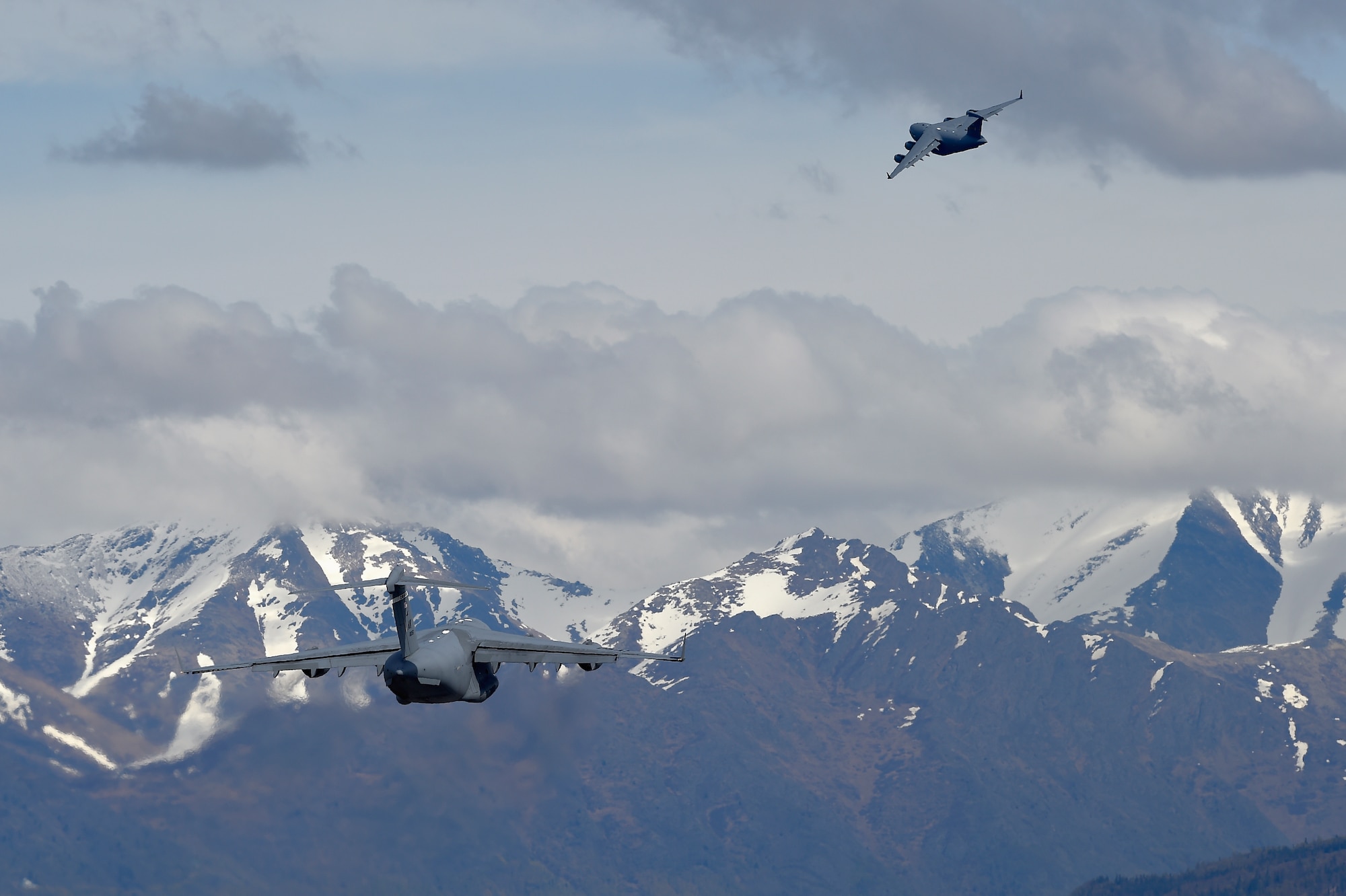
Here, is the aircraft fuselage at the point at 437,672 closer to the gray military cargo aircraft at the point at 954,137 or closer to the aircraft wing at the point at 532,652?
the aircraft wing at the point at 532,652

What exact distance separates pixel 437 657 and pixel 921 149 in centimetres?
7317

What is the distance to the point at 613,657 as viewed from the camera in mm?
157500

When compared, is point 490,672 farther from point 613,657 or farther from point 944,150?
point 944,150

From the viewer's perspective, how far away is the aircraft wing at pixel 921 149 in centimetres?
18875

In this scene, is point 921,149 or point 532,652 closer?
point 532,652

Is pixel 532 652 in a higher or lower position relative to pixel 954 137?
lower

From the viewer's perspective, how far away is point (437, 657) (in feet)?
486

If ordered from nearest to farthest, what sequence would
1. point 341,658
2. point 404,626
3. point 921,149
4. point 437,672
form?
point 437,672 → point 404,626 → point 341,658 → point 921,149

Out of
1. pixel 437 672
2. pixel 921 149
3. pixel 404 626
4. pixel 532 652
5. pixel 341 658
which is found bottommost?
pixel 437 672

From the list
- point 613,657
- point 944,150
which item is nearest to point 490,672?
point 613,657

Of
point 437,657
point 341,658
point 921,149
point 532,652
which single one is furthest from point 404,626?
point 921,149

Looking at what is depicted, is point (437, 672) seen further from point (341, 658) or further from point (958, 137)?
point (958, 137)

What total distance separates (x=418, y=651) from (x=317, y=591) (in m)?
8.07

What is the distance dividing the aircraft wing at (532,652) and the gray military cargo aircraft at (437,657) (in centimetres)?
5
